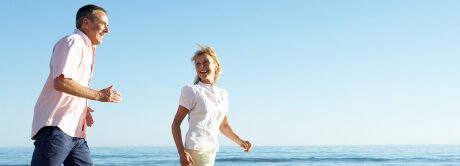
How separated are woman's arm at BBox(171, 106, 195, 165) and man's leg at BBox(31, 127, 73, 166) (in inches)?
34.3

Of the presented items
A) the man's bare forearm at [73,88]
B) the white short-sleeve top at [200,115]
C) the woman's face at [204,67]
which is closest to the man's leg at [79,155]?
the man's bare forearm at [73,88]

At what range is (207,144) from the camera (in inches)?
167

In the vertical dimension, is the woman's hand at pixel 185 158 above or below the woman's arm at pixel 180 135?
below

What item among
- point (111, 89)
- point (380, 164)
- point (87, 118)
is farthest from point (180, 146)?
point (380, 164)

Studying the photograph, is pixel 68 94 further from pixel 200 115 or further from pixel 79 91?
pixel 200 115

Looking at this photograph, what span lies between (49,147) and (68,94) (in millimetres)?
339

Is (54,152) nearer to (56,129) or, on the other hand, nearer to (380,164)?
(56,129)

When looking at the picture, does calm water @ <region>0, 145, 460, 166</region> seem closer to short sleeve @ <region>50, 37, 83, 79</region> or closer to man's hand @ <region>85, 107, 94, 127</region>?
man's hand @ <region>85, 107, 94, 127</region>

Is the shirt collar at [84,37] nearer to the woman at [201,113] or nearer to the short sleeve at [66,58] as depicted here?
the short sleeve at [66,58]

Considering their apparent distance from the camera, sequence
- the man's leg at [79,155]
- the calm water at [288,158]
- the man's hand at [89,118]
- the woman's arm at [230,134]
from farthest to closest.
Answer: the calm water at [288,158] < the woman's arm at [230,134] < the man's hand at [89,118] < the man's leg at [79,155]

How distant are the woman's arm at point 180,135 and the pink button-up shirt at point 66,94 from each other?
759 millimetres

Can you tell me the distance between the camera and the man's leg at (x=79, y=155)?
152 inches

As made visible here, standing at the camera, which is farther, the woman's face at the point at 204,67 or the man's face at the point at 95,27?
the woman's face at the point at 204,67

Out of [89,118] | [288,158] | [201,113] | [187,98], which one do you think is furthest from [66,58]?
[288,158]
